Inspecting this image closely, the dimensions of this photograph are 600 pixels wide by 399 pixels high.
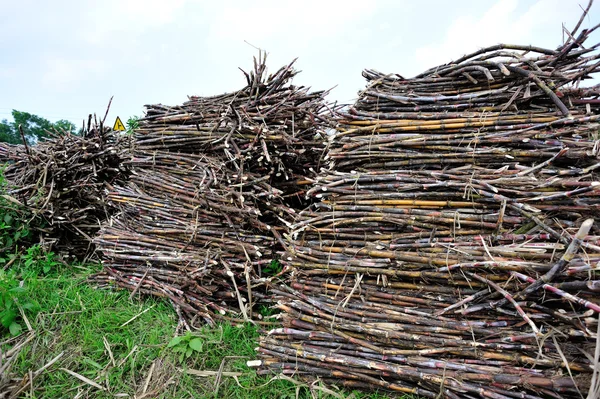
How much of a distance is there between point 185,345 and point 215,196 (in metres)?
1.33

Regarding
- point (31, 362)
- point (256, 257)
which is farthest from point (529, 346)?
point (31, 362)

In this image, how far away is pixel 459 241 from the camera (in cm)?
240

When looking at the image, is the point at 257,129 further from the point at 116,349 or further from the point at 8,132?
the point at 8,132

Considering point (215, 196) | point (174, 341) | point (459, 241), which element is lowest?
point (174, 341)

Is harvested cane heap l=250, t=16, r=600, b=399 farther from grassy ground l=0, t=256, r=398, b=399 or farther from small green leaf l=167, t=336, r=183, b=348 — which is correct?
small green leaf l=167, t=336, r=183, b=348

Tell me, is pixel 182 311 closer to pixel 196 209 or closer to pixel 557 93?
Result: pixel 196 209

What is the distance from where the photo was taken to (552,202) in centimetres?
231

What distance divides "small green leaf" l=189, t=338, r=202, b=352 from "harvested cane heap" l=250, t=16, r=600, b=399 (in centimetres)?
54

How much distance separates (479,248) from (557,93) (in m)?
1.25

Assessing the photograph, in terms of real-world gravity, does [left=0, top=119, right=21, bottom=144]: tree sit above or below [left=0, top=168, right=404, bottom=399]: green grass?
above

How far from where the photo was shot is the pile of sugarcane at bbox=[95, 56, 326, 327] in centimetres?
346

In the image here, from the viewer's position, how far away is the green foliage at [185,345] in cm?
293

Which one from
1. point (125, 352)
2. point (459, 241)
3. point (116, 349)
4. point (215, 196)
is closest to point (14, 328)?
point (116, 349)

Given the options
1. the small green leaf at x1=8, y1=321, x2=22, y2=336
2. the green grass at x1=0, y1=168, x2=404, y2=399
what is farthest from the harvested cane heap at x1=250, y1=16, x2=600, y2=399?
the small green leaf at x1=8, y1=321, x2=22, y2=336
